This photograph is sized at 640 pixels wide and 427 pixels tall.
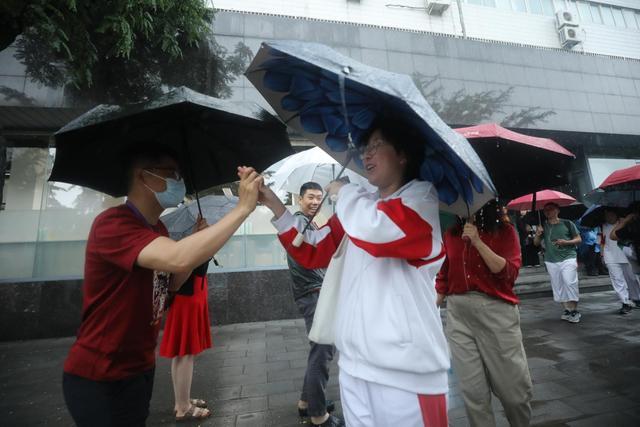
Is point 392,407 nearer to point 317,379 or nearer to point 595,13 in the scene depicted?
point 317,379

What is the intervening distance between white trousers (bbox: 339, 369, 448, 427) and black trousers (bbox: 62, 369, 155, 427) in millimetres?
1126

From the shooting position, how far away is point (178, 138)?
6.52 ft

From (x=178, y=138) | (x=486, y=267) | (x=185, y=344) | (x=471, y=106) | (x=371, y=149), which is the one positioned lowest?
(x=185, y=344)

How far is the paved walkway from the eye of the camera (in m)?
3.35

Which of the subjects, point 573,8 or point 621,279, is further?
point 573,8

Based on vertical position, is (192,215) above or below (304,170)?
below

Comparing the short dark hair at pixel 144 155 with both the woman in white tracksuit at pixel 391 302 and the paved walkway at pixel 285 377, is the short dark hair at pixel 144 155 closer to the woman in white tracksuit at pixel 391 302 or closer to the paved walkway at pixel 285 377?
the woman in white tracksuit at pixel 391 302

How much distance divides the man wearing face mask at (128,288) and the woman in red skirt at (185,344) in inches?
62.0

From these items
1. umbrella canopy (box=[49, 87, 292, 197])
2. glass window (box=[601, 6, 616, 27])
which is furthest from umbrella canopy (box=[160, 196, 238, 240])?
glass window (box=[601, 6, 616, 27])

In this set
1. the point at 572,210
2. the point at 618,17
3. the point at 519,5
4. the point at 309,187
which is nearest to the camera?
the point at 309,187

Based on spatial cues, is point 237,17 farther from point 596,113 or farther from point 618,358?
point 596,113

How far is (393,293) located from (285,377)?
359 centimetres

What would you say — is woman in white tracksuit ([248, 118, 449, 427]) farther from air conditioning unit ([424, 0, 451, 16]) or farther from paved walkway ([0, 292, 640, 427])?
air conditioning unit ([424, 0, 451, 16])

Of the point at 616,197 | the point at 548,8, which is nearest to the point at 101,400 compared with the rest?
the point at 616,197
